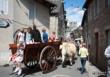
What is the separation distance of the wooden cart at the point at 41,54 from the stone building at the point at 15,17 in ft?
13.3

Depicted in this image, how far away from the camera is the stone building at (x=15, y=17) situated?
20.9m

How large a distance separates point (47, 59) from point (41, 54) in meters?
0.88

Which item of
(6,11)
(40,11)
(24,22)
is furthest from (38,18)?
(6,11)

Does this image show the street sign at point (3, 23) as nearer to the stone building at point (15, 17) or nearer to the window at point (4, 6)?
the stone building at point (15, 17)

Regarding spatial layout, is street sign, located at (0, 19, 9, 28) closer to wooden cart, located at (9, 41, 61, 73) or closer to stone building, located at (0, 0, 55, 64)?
stone building, located at (0, 0, 55, 64)

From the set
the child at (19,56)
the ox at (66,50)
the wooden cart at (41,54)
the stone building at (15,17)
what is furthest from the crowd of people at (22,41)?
the stone building at (15,17)

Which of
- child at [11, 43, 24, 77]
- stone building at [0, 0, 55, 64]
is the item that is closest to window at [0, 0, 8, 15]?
stone building at [0, 0, 55, 64]

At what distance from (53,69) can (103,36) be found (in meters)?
5.77

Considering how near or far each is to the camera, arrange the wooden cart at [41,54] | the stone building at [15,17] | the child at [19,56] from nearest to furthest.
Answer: the child at [19,56] → the wooden cart at [41,54] → the stone building at [15,17]

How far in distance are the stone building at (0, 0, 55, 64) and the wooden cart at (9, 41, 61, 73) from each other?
13.3 ft

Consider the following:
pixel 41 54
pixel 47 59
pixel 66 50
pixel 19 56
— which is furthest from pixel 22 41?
pixel 66 50

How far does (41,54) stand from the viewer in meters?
15.9

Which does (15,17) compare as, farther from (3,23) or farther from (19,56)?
(19,56)

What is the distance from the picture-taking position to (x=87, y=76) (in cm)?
1658
